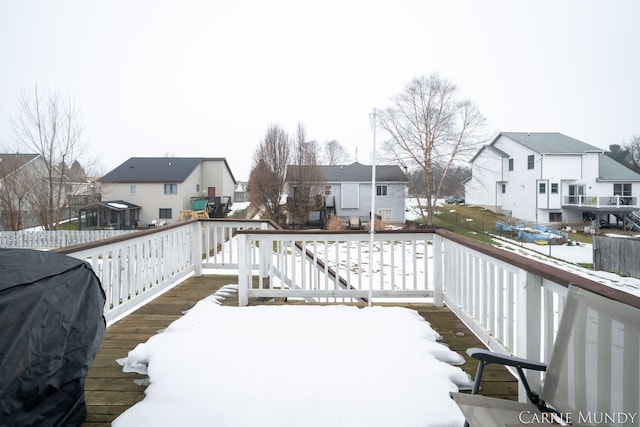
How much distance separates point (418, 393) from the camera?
2.04 metres

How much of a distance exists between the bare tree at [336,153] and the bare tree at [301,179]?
1923cm

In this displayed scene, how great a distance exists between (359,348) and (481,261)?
1.23m

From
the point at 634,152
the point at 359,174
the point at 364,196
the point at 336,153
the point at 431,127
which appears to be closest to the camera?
the point at 431,127

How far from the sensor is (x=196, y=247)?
5.54 m

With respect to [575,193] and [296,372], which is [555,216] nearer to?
[575,193]

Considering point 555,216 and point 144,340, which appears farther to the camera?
point 555,216

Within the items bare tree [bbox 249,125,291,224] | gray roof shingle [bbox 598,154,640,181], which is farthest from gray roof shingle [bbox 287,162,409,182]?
gray roof shingle [bbox 598,154,640,181]

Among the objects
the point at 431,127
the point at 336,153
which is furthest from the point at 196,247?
the point at 336,153

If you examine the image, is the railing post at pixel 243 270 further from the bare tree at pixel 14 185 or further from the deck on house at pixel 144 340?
the bare tree at pixel 14 185

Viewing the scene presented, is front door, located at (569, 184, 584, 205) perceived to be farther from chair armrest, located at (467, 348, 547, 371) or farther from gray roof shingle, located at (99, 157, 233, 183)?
gray roof shingle, located at (99, 157, 233, 183)

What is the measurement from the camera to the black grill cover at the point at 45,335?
1.29m

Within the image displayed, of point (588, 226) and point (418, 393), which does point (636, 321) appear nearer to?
point (418, 393)

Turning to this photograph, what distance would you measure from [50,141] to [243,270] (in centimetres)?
1734

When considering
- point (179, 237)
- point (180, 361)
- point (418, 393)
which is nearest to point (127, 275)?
point (179, 237)
